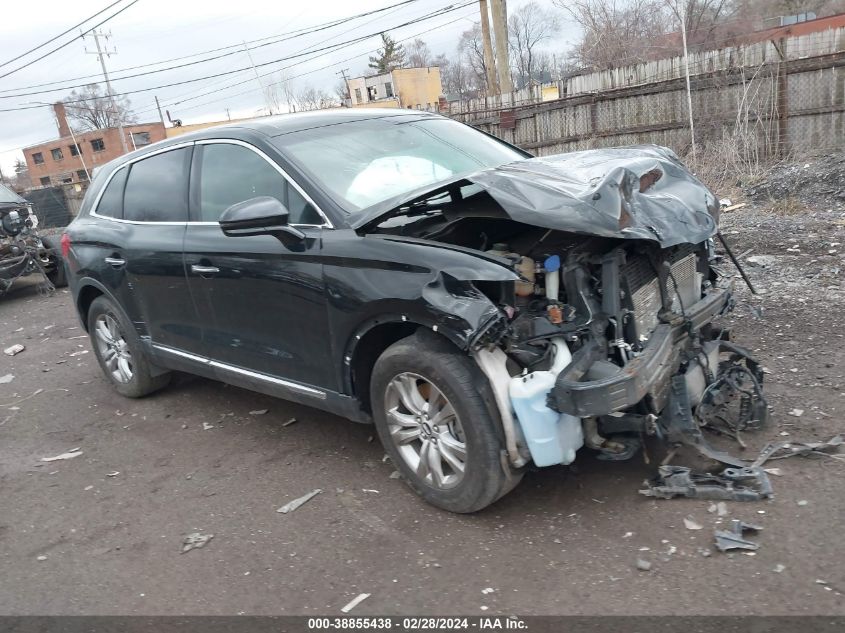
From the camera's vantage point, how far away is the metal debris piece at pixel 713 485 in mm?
3178

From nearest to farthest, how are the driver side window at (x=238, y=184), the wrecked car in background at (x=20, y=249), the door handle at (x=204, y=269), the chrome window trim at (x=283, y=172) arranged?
the chrome window trim at (x=283, y=172) < the driver side window at (x=238, y=184) < the door handle at (x=204, y=269) < the wrecked car in background at (x=20, y=249)

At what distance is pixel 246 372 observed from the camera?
167 inches

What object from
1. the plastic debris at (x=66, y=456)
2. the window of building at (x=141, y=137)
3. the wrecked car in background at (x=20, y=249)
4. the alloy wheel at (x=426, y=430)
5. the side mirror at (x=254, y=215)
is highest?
the window of building at (x=141, y=137)

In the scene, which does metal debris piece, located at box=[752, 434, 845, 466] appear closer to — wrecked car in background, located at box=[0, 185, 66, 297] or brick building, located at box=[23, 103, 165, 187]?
wrecked car in background, located at box=[0, 185, 66, 297]

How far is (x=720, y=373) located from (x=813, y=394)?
921 millimetres

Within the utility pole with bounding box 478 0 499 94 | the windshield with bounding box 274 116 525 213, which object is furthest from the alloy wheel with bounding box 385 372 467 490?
the utility pole with bounding box 478 0 499 94

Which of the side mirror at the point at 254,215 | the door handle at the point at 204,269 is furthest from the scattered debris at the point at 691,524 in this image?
the door handle at the point at 204,269

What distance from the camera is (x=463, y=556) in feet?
10.1

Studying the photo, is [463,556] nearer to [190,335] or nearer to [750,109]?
[190,335]

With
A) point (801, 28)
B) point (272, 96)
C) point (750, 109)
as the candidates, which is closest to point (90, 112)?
point (272, 96)

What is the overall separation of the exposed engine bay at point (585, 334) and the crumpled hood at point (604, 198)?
0.03 meters

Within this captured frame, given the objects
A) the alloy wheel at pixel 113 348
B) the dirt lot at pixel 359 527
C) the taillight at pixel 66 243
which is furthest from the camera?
the taillight at pixel 66 243

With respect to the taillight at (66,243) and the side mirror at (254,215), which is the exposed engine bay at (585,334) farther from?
the taillight at (66,243)

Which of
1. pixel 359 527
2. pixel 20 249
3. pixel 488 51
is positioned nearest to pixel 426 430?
pixel 359 527
